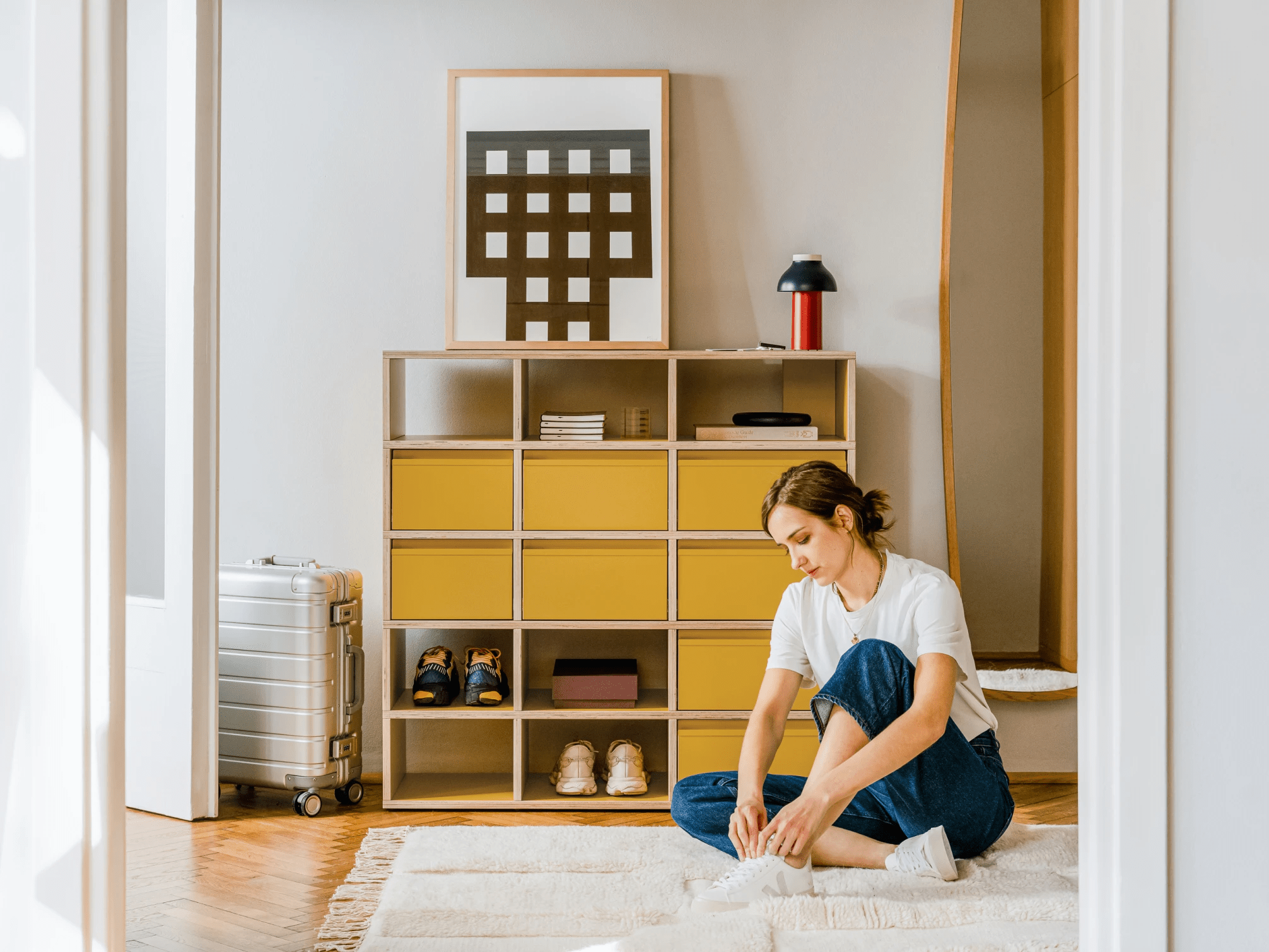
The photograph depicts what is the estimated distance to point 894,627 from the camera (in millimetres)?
2336

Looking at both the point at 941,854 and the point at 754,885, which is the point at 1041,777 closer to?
the point at 941,854

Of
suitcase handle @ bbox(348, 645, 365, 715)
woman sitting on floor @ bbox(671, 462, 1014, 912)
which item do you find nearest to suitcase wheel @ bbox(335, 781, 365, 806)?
suitcase handle @ bbox(348, 645, 365, 715)

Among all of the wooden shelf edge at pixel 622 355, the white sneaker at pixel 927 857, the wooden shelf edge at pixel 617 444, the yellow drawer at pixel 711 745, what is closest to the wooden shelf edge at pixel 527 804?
the yellow drawer at pixel 711 745

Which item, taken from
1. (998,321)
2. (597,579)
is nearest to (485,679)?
(597,579)

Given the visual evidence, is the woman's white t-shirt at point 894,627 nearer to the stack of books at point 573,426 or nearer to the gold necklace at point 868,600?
A: the gold necklace at point 868,600

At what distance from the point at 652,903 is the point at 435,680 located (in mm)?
1128

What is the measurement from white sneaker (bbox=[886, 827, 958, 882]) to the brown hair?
627mm
